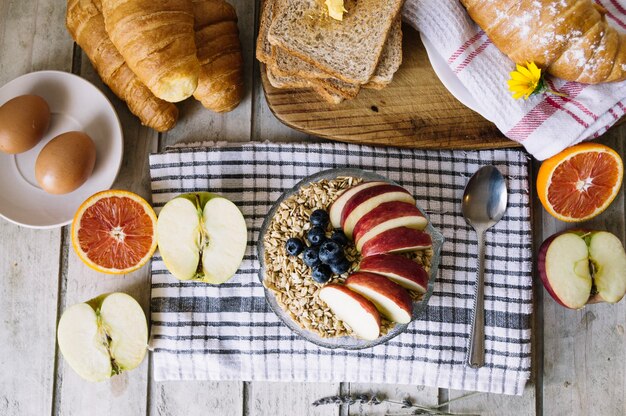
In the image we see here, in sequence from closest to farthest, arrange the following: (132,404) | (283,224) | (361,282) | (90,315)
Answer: (361,282) < (283,224) < (90,315) < (132,404)

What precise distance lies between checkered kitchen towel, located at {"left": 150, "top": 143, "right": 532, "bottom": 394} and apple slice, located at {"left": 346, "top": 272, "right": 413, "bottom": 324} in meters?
0.31

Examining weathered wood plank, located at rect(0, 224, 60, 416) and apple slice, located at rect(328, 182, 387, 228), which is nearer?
Result: apple slice, located at rect(328, 182, 387, 228)

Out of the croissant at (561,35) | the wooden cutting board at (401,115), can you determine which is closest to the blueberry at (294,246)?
the wooden cutting board at (401,115)

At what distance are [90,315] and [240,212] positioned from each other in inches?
18.6

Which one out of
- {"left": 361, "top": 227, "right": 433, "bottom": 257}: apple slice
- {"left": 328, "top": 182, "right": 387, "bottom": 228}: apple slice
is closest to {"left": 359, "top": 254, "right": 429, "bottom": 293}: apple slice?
{"left": 361, "top": 227, "right": 433, "bottom": 257}: apple slice

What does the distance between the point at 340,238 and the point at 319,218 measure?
0.23 ft

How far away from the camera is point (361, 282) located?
1221 millimetres

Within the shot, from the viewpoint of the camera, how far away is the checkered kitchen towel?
5.05 ft

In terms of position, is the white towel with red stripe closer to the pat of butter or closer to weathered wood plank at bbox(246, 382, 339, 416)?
the pat of butter

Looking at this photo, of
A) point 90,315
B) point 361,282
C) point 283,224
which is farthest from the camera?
point 90,315

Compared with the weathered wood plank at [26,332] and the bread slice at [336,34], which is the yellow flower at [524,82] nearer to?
the bread slice at [336,34]

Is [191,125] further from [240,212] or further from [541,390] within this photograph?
→ [541,390]

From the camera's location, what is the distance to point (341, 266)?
1.27 m

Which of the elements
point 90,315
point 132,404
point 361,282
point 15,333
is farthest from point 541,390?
point 15,333
